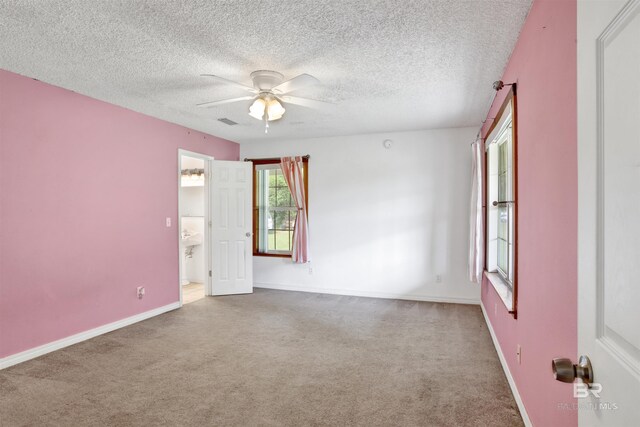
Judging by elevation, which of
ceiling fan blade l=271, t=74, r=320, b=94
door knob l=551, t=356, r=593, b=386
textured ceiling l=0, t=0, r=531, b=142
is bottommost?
door knob l=551, t=356, r=593, b=386

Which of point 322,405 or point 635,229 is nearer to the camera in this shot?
point 635,229

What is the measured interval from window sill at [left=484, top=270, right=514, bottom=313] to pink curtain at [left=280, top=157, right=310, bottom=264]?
2667 mm

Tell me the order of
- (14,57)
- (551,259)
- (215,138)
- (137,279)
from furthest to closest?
(215,138), (137,279), (14,57), (551,259)

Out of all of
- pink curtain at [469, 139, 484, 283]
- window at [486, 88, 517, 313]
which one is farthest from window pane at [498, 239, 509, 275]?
pink curtain at [469, 139, 484, 283]

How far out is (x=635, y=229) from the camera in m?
0.59

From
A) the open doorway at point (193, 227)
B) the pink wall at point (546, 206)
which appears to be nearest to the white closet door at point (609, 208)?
the pink wall at point (546, 206)

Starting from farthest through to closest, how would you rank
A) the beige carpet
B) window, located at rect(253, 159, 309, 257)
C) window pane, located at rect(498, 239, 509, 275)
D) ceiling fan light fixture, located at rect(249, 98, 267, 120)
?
window, located at rect(253, 159, 309, 257)
the beige carpet
window pane, located at rect(498, 239, 509, 275)
ceiling fan light fixture, located at rect(249, 98, 267, 120)

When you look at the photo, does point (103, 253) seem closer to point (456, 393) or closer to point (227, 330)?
point (227, 330)

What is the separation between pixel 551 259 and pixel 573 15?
3.32ft

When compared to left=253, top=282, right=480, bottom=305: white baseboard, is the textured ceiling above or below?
above

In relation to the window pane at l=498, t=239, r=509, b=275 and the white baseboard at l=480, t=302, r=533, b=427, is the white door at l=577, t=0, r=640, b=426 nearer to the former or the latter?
the white baseboard at l=480, t=302, r=533, b=427

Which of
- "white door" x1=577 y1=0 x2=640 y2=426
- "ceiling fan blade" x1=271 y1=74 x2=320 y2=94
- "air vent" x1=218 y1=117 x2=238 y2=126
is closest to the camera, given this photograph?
"white door" x1=577 y1=0 x2=640 y2=426

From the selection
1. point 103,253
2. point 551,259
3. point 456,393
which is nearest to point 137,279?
point 103,253

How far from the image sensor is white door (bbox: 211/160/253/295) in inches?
216
